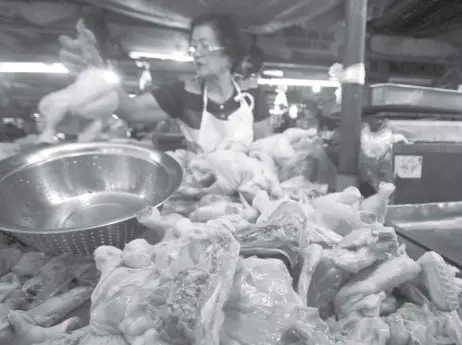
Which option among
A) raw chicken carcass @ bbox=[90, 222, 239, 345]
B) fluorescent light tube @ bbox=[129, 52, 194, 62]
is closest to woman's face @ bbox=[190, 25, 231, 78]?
raw chicken carcass @ bbox=[90, 222, 239, 345]

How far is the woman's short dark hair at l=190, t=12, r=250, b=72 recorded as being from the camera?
244cm

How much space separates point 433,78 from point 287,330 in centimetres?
644

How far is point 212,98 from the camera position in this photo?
278 centimetres

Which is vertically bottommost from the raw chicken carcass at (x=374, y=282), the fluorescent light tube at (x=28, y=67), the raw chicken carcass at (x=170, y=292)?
the raw chicken carcass at (x=374, y=282)

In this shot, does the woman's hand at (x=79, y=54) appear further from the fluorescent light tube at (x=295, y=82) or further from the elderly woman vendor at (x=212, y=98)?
the fluorescent light tube at (x=295, y=82)

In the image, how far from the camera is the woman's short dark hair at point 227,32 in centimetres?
244

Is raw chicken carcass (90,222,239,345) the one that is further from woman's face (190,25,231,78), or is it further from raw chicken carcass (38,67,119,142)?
woman's face (190,25,231,78)

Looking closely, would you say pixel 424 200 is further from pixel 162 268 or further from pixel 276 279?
pixel 162 268

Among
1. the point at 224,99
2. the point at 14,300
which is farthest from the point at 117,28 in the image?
the point at 14,300

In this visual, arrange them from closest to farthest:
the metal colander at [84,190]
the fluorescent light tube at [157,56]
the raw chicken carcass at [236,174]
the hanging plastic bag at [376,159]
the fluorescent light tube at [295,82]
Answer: the metal colander at [84,190], the raw chicken carcass at [236,174], the hanging plastic bag at [376,159], the fluorescent light tube at [157,56], the fluorescent light tube at [295,82]

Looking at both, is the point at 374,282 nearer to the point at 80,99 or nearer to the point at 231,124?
the point at 80,99

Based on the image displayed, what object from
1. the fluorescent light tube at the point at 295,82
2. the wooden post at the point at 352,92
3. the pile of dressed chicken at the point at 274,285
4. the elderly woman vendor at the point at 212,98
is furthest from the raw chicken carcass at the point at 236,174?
the fluorescent light tube at the point at 295,82

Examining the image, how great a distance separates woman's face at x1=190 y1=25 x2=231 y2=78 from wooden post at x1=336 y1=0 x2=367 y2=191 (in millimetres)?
1172

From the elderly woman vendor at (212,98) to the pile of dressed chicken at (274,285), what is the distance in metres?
1.54
